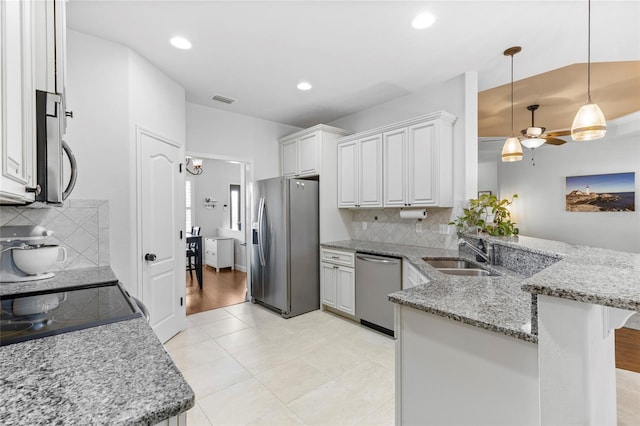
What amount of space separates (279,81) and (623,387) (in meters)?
3.69

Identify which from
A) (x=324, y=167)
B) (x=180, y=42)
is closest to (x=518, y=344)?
(x=180, y=42)

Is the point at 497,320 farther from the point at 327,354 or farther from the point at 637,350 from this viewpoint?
the point at 637,350

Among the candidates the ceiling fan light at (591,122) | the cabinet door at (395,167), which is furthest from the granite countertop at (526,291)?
the cabinet door at (395,167)

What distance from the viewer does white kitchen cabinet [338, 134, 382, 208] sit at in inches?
141

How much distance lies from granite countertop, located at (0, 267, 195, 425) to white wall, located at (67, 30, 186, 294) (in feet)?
5.84

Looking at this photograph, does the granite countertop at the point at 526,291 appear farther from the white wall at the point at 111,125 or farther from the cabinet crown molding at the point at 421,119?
the white wall at the point at 111,125

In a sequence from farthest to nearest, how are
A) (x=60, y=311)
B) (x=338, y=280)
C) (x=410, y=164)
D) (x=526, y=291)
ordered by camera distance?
(x=338, y=280) → (x=410, y=164) → (x=60, y=311) → (x=526, y=291)

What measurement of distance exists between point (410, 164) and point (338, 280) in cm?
165

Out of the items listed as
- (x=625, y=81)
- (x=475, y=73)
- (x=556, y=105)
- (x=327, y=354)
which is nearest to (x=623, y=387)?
(x=327, y=354)

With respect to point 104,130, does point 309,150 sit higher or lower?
higher

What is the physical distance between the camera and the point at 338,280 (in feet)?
11.9

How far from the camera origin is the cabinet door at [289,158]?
4340 mm

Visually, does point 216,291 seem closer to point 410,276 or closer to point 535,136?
point 410,276

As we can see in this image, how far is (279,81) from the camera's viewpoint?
3.21 meters
